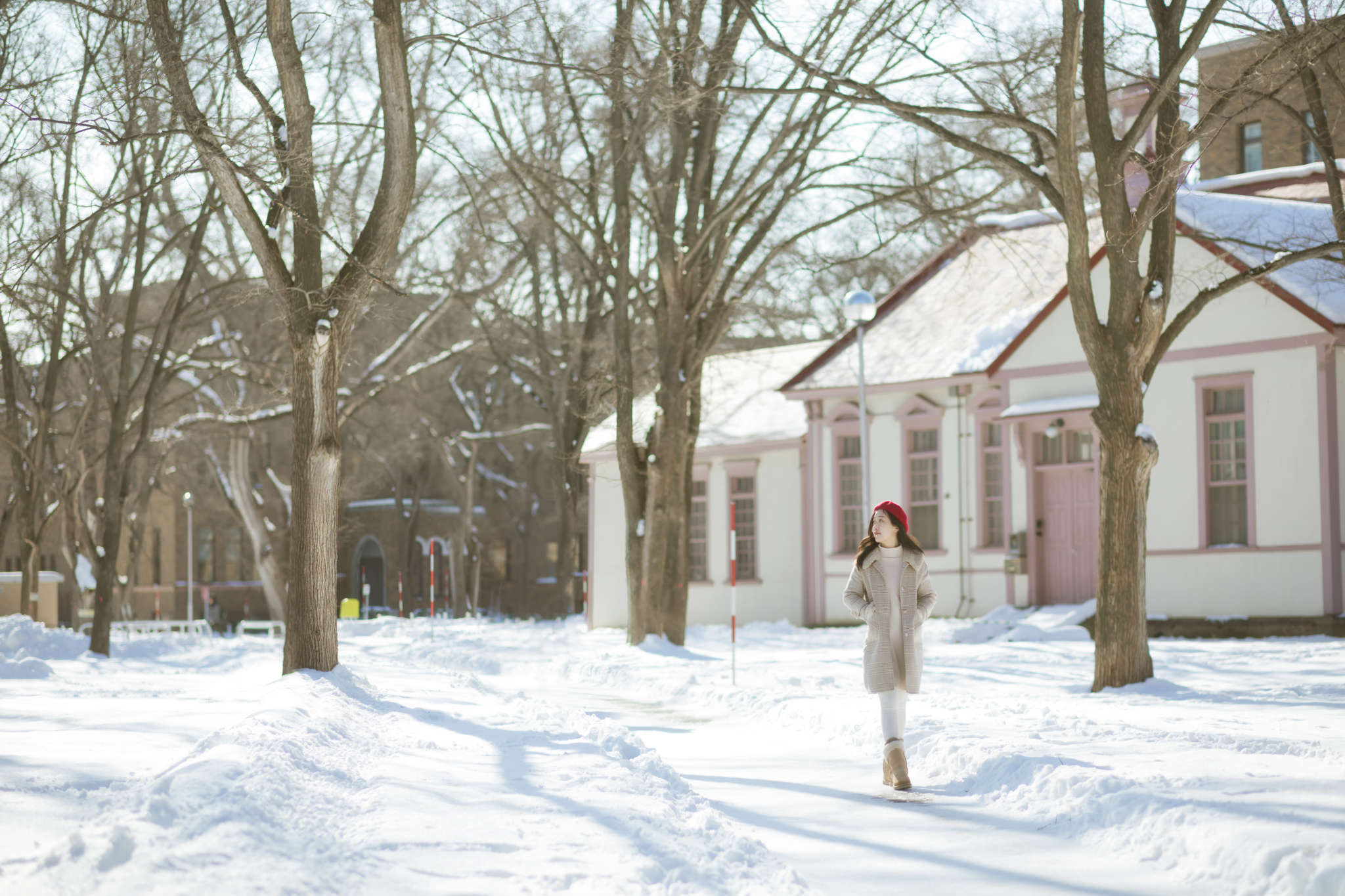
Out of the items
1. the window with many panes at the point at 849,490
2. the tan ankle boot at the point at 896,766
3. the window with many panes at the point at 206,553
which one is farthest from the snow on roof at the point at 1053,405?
the window with many panes at the point at 206,553

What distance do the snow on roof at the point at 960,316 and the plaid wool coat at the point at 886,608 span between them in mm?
16622

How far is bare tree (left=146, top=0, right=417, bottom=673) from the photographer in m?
13.1

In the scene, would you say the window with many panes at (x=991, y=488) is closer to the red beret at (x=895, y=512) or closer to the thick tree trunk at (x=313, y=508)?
the thick tree trunk at (x=313, y=508)

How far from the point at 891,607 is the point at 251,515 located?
31.4 metres

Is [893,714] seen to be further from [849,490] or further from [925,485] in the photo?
[849,490]

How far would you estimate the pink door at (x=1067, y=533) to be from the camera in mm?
24234

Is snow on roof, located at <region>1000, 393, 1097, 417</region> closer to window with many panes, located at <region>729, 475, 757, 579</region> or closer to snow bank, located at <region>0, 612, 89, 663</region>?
window with many panes, located at <region>729, 475, 757, 579</region>

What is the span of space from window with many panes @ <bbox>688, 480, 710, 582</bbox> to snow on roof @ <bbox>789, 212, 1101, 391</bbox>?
14.8ft

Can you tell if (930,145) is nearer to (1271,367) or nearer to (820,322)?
(1271,367)

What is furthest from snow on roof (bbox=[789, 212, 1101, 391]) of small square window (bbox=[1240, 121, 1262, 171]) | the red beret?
the red beret

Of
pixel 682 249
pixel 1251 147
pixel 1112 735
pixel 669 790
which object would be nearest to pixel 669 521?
pixel 682 249

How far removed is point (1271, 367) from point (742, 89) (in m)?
11.1

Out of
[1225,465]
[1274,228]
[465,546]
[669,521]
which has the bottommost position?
[465,546]

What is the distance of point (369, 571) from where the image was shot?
5903 centimetres
